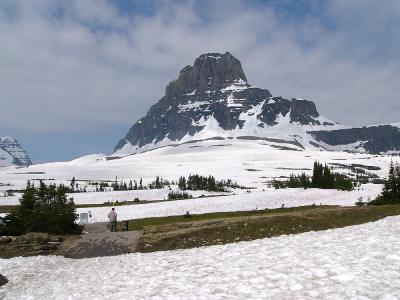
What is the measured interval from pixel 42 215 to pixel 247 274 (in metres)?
30.1

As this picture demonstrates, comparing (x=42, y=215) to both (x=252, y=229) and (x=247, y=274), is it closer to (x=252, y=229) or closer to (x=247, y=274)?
(x=252, y=229)

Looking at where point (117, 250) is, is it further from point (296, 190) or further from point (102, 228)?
point (296, 190)

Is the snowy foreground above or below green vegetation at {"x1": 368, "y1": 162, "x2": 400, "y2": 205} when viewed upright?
below

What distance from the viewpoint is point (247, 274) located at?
53.3ft

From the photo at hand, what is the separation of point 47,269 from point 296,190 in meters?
59.7

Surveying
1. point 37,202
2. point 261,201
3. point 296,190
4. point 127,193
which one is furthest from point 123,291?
point 127,193

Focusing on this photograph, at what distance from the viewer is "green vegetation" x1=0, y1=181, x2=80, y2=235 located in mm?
41031

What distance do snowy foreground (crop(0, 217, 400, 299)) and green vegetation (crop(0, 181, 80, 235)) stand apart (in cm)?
1580

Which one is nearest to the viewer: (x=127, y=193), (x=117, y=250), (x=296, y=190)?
(x=117, y=250)

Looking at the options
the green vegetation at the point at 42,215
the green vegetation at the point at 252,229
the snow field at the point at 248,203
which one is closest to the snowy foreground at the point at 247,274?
the green vegetation at the point at 252,229

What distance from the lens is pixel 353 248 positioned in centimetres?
1903

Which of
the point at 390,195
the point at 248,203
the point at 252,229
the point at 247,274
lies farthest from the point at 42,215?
the point at 390,195

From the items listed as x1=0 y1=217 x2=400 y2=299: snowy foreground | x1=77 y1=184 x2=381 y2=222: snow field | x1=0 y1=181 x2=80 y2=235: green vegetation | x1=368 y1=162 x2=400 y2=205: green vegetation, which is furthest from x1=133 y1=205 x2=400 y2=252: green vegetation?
x1=77 y1=184 x2=381 y2=222: snow field

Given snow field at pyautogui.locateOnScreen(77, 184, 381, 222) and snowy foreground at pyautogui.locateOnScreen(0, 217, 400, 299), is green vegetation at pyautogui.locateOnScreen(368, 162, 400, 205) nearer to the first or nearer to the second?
snow field at pyautogui.locateOnScreen(77, 184, 381, 222)
